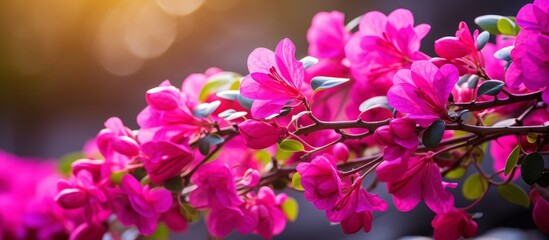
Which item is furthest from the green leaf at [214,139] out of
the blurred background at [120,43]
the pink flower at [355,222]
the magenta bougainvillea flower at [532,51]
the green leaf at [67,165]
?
the blurred background at [120,43]

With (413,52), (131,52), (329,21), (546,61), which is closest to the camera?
(546,61)

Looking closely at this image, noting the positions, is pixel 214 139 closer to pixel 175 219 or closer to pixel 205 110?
pixel 205 110

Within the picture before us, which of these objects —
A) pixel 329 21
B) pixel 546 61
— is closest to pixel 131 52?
pixel 329 21

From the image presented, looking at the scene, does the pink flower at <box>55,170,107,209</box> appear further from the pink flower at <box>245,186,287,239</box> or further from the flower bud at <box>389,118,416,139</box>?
the flower bud at <box>389,118,416,139</box>

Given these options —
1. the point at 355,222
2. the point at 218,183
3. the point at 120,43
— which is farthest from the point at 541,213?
the point at 120,43

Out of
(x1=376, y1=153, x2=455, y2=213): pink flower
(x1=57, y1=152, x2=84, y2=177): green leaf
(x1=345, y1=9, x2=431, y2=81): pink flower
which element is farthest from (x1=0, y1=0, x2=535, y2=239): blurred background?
(x1=376, y1=153, x2=455, y2=213): pink flower

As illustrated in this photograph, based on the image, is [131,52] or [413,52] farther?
[131,52]

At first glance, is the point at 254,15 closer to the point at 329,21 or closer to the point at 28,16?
the point at 28,16

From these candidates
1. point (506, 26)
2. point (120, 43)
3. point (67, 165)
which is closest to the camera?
point (506, 26)

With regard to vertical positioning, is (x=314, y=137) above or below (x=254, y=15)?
below
